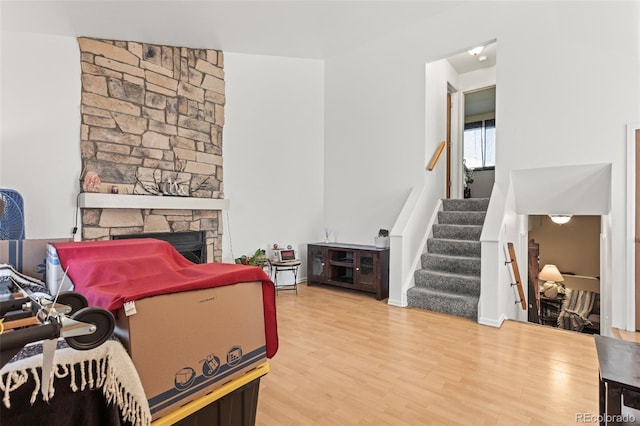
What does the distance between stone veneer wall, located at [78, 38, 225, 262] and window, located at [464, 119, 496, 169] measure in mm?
5800

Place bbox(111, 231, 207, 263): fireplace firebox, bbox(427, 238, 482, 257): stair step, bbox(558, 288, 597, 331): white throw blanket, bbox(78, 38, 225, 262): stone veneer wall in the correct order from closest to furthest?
bbox(78, 38, 225, 262): stone veneer wall < bbox(111, 231, 207, 263): fireplace firebox < bbox(427, 238, 482, 257): stair step < bbox(558, 288, 597, 331): white throw blanket

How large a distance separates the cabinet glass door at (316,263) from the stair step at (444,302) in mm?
1453

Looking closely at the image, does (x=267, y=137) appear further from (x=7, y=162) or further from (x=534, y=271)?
(x=534, y=271)

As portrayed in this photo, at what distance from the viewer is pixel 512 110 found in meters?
3.98

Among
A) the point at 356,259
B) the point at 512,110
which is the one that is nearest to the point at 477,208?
the point at 512,110

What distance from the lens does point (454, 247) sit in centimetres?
441

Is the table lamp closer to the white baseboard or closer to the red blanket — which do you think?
the white baseboard

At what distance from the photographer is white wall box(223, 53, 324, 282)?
465 cm

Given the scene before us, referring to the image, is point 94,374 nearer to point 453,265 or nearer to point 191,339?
point 191,339

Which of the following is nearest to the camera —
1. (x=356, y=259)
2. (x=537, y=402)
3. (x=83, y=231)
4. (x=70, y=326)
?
(x=70, y=326)

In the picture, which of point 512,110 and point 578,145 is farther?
point 512,110

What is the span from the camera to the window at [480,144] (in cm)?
730

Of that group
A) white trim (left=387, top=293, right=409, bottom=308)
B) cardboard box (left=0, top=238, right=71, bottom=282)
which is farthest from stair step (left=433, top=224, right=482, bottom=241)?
cardboard box (left=0, top=238, right=71, bottom=282)

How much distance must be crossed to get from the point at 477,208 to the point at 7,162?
5.69 meters
